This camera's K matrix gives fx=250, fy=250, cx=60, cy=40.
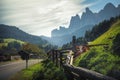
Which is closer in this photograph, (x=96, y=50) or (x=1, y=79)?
(x=96, y=50)

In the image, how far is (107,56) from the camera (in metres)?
8.55

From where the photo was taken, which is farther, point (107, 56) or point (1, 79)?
point (1, 79)

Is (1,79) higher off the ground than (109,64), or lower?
lower

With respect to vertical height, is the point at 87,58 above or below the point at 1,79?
above

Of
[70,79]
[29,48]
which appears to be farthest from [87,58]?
[29,48]

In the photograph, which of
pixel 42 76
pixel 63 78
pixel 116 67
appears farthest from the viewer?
pixel 42 76

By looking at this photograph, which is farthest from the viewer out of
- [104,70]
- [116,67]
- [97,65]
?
[97,65]

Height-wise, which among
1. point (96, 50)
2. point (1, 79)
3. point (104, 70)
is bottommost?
point (1, 79)

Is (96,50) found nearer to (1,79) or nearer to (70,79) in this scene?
(70,79)

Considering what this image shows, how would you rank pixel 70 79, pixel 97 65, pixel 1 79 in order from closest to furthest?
1. pixel 97 65
2. pixel 70 79
3. pixel 1 79

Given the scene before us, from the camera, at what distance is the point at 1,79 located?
21.4 m

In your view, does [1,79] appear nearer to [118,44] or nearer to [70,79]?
[70,79]

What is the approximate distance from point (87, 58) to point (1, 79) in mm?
12787

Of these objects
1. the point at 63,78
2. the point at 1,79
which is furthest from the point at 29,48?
the point at 63,78
